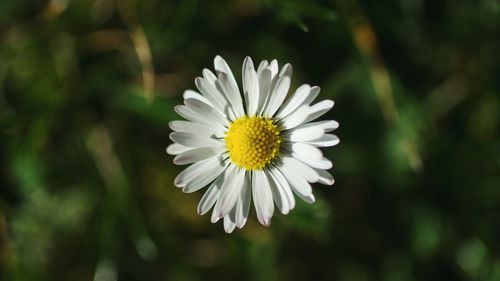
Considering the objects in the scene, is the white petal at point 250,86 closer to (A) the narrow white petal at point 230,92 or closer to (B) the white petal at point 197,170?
(A) the narrow white petal at point 230,92

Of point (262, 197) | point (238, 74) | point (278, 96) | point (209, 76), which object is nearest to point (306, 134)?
point (278, 96)

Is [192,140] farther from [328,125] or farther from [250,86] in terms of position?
[328,125]

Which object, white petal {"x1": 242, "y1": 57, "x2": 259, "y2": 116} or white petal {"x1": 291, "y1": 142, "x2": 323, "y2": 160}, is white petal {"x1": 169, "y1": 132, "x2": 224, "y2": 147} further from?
white petal {"x1": 291, "y1": 142, "x2": 323, "y2": 160}

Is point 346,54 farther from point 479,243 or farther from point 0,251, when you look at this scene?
point 0,251

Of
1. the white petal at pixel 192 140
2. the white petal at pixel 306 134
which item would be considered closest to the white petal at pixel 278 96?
the white petal at pixel 306 134

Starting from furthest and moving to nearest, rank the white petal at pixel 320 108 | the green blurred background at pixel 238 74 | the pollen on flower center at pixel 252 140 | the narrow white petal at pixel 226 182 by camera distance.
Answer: the green blurred background at pixel 238 74, the pollen on flower center at pixel 252 140, the narrow white petal at pixel 226 182, the white petal at pixel 320 108

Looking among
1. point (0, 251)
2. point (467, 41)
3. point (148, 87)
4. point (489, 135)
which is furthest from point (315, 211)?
point (0, 251)
